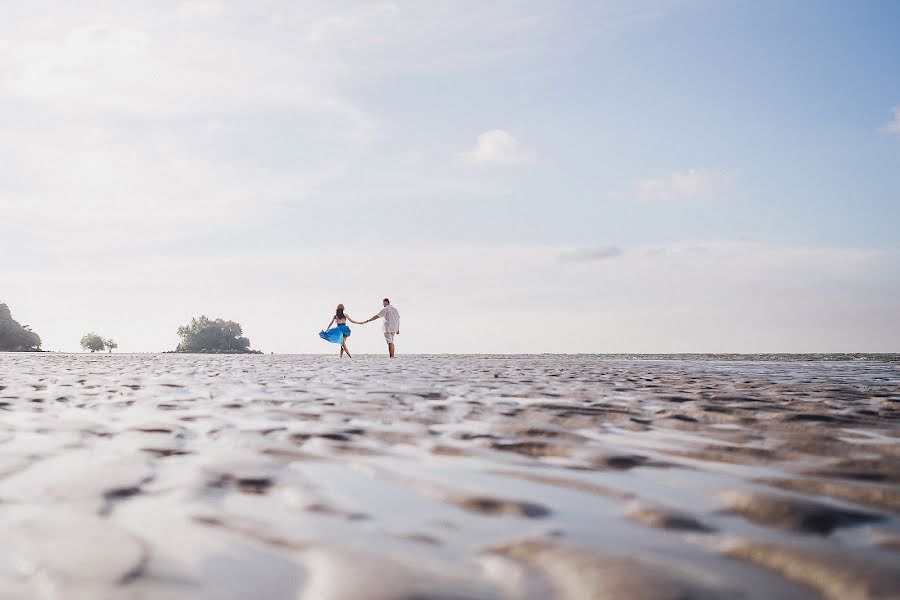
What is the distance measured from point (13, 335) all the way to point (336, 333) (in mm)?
52420

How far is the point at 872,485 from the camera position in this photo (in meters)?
3.08

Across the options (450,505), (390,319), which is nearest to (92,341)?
(390,319)

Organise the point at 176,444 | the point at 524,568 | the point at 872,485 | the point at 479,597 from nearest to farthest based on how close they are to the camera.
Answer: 1. the point at 479,597
2. the point at 524,568
3. the point at 872,485
4. the point at 176,444

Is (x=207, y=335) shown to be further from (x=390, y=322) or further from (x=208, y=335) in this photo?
(x=390, y=322)

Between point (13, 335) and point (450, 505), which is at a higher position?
point (13, 335)

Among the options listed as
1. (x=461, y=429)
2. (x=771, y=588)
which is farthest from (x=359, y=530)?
(x=461, y=429)

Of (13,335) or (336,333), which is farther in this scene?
(13,335)

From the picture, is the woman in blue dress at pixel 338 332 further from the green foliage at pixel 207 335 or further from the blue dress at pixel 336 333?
the green foliage at pixel 207 335

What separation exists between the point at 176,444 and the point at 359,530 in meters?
2.29

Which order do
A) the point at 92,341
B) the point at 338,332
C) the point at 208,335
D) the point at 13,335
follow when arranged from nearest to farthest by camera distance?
the point at 338,332 → the point at 13,335 → the point at 92,341 → the point at 208,335

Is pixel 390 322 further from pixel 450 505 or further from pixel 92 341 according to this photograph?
pixel 92 341

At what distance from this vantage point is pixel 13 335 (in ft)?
216

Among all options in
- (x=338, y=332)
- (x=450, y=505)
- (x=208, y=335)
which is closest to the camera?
(x=450, y=505)

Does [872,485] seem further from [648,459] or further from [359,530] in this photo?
[359,530]
